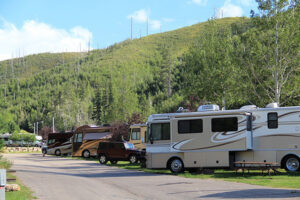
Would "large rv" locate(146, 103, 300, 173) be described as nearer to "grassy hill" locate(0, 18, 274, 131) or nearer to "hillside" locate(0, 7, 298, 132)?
"hillside" locate(0, 7, 298, 132)

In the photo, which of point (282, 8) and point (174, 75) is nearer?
point (282, 8)

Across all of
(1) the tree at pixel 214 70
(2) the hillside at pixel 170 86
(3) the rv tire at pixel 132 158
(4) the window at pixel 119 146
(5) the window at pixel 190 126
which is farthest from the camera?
(2) the hillside at pixel 170 86

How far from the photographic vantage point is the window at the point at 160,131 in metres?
25.1

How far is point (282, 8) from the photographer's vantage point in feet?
107

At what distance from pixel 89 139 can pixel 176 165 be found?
24.0 meters

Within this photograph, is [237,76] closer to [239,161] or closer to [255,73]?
[255,73]

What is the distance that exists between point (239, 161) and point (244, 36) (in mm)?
15594

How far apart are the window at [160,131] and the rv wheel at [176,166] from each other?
1.27m

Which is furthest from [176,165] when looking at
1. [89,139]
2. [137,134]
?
[89,139]

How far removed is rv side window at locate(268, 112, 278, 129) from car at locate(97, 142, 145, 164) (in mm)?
14743

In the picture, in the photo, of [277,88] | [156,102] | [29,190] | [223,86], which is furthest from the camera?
[156,102]

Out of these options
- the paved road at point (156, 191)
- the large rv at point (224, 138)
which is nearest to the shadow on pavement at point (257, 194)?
the paved road at point (156, 191)

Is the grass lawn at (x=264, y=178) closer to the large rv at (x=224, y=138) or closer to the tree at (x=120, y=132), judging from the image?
the large rv at (x=224, y=138)

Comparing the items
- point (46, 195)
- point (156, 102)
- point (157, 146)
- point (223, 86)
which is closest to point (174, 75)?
point (156, 102)
